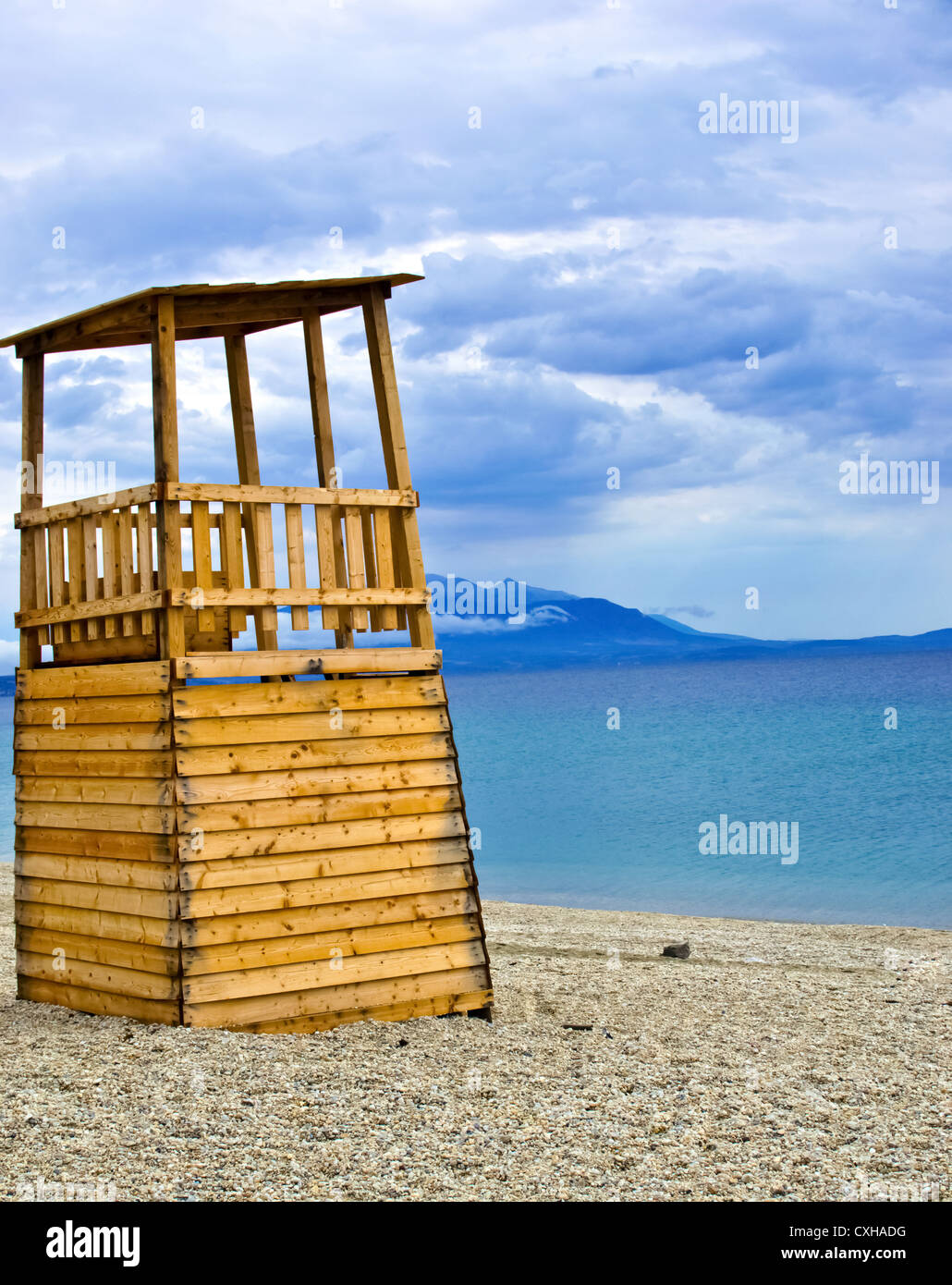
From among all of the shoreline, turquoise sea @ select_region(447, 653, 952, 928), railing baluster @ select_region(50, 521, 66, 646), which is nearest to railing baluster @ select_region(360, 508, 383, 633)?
railing baluster @ select_region(50, 521, 66, 646)

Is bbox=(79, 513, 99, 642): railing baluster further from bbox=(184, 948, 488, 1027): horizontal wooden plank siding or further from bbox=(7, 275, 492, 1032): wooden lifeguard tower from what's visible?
bbox=(184, 948, 488, 1027): horizontal wooden plank siding

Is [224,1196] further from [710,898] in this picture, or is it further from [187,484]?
[710,898]

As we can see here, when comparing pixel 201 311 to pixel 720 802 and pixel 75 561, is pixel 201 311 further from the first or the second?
pixel 720 802

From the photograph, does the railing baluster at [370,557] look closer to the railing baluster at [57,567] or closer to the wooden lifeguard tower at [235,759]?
the wooden lifeguard tower at [235,759]

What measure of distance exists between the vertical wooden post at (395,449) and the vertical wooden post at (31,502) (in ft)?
9.38

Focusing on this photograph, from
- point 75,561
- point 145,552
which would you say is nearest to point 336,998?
point 145,552

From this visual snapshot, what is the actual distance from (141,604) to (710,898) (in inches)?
724

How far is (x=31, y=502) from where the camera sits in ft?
31.7

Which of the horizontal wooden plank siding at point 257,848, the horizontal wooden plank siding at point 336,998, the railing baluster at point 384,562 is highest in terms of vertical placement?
the railing baluster at point 384,562

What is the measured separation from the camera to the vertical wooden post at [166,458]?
8.09 metres

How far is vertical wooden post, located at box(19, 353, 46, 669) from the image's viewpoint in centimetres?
955

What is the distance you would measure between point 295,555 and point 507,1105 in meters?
4.05

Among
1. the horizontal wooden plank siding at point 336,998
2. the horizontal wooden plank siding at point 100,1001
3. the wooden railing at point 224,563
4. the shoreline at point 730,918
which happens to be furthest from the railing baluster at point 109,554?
the shoreline at point 730,918

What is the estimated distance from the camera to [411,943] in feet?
27.9
